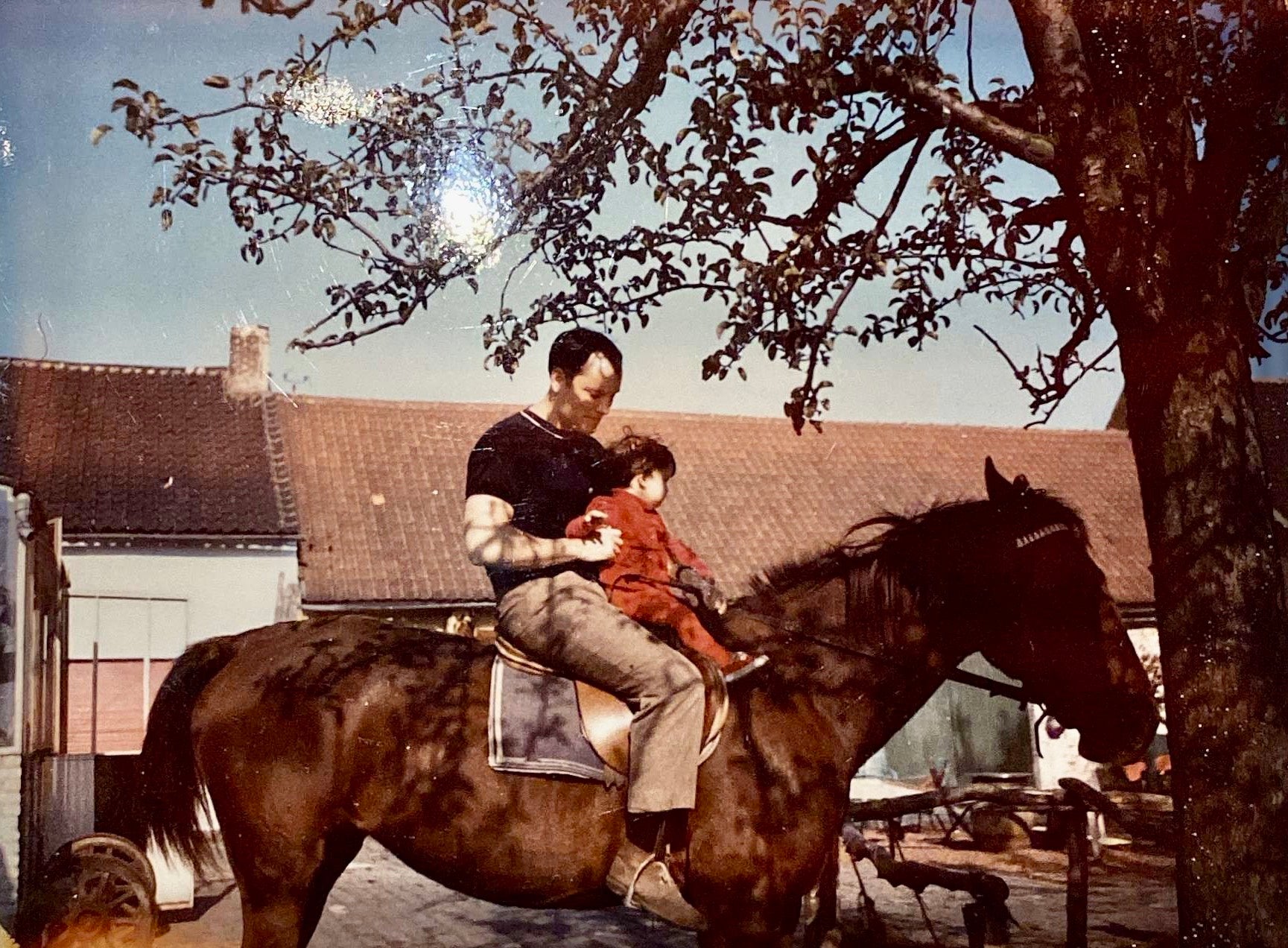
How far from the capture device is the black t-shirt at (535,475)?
4148mm

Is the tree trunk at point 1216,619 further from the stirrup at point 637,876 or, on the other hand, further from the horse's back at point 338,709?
the horse's back at point 338,709

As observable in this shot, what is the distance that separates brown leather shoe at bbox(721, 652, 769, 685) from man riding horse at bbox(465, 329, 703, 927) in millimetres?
203

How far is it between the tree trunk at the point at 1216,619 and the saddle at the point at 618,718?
1.71 m

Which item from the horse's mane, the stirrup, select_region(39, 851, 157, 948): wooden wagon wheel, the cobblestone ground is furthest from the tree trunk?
select_region(39, 851, 157, 948): wooden wagon wheel

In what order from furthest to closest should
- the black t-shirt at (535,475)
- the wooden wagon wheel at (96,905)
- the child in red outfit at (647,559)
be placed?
the wooden wagon wheel at (96,905)
the black t-shirt at (535,475)
the child in red outfit at (647,559)

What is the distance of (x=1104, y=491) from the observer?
23.3ft

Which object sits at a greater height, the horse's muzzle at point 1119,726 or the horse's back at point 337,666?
the horse's back at point 337,666

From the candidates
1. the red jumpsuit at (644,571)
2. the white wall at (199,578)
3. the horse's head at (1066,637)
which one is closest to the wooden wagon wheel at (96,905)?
the white wall at (199,578)

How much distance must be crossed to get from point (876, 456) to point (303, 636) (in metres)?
5.09

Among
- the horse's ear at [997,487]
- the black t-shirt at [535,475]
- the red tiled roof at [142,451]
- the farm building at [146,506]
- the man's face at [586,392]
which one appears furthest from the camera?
the farm building at [146,506]

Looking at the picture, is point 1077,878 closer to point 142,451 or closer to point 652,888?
point 652,888

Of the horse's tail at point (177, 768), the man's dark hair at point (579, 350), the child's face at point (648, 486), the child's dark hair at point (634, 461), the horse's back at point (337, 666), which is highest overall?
the man's dark hair at point (579, 350)

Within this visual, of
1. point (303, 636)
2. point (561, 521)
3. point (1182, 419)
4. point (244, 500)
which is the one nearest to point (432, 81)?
point (561, 521)

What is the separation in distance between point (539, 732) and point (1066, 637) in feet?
6.73
